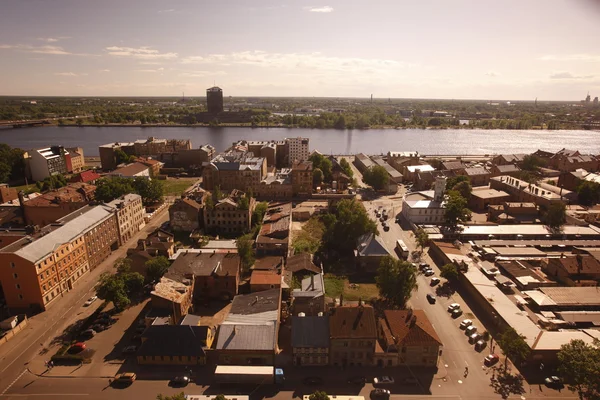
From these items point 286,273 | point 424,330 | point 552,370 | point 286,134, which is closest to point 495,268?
point 552,370

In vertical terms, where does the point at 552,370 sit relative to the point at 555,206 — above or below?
below

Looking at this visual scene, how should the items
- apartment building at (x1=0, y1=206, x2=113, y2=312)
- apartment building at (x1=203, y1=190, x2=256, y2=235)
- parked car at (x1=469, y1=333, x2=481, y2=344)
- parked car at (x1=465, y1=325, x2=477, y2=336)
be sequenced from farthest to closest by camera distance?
apartment building at (x1=203, y1=190, x2=256, y2=235) → apartment building at (x1=0, y1=206, x2=113, y2=312) → parked car at (x1=465, y1=325, x2=477, y2=336) → parked car at (x1=469, y1=333, x2=481, y2=344)

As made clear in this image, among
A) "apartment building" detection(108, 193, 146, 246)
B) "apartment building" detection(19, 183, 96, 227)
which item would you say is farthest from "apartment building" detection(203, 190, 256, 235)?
"apartment building" detection(19, 183, 96, 227)

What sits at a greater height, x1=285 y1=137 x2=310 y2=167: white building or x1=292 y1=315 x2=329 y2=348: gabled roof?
x1=285 y1=137 x2=310 y2=167: white building

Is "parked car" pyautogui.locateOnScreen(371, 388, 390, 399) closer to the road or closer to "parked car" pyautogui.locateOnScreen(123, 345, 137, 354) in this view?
"parked car" pyautogui.locateOnScreen(123, 345, 137, 354)

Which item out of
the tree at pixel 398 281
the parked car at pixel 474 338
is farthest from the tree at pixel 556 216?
the tree at pixel 398 281

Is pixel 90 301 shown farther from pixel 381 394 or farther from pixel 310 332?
pixel 381 394

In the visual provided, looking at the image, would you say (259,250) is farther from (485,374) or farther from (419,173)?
(419,173)

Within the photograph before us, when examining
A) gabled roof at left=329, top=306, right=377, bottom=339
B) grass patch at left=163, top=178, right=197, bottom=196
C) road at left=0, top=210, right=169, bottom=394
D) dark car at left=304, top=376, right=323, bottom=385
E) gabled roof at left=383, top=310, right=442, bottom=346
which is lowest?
road at left=0, top=210, right=169, bottom=394
